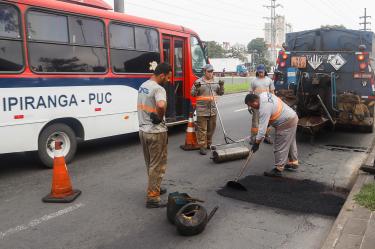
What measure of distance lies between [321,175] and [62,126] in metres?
4.42

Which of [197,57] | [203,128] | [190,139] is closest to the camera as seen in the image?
[203,128]

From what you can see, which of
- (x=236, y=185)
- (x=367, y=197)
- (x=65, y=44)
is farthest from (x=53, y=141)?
(x=367, y=197)

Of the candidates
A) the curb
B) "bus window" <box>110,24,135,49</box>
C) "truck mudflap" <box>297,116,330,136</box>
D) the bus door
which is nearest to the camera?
the curb

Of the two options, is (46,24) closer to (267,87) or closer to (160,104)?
(160,104)

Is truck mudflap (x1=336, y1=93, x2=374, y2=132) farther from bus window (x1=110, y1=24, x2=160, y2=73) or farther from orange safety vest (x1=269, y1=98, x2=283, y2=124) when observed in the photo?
bus window (x1=110, y1=24, x2=160, y2=73)

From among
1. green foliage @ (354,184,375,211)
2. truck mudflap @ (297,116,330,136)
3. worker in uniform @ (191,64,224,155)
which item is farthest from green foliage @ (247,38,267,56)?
green foliage @ (354,184,375,211)

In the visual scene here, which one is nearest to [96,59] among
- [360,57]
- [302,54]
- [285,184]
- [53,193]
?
[53,193]

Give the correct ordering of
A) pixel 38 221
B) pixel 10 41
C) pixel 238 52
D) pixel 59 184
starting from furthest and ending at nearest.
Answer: pixel 238 52
pixel 10 41
pixel 59 184
pixel 38 221

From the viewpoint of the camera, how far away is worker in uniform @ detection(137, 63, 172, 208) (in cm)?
495

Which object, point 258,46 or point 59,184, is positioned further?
point 258,46

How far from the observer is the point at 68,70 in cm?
707

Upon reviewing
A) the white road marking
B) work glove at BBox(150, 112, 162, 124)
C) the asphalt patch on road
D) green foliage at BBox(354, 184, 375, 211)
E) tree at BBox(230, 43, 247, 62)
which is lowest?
the asphalt patch on road

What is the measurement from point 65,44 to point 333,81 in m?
5.81

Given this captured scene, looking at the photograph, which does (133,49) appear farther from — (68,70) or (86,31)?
(68,70)
